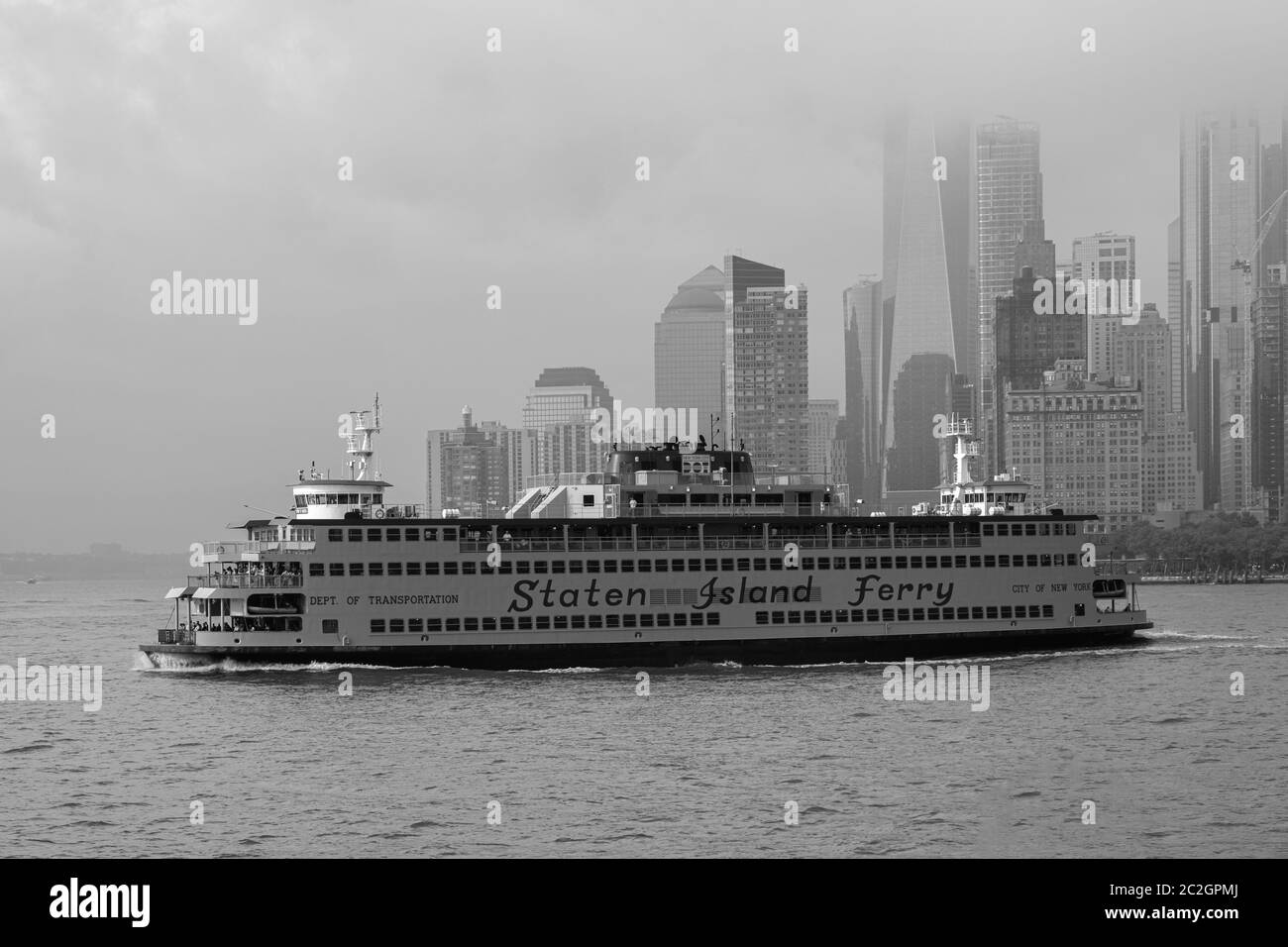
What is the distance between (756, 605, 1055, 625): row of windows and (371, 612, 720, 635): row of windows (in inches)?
112

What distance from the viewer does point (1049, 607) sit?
6062 centimetres

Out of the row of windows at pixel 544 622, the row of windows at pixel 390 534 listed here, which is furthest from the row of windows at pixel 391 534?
the row of windows at pixel 544 622

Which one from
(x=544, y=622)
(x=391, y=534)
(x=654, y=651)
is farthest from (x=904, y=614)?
(x=391, y=534)

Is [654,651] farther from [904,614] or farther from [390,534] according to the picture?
[390,534]

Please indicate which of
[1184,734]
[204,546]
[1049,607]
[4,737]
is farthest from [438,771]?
[1049,607]

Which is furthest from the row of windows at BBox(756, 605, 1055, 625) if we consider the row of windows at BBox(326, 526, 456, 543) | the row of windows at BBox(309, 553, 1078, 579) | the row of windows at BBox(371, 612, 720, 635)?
the row of windows at BBox(326, 526, 456, 543)

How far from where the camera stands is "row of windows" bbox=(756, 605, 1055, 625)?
189 ft

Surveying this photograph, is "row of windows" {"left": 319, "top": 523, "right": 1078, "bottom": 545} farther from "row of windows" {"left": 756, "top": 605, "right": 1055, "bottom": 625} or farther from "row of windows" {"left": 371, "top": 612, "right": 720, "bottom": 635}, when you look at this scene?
"row of windows" {"left": 756, "top": 605, "right": 1055, "bottom": 625}

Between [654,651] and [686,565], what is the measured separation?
359 cm

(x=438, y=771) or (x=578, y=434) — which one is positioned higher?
(x=578, y=434)

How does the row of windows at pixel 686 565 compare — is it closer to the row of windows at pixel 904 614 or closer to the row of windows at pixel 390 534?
the row of windows at pixel 390 534

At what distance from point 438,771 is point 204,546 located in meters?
24.0

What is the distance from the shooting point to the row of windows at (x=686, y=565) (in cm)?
5403
